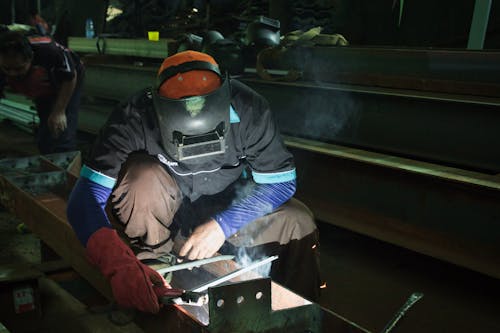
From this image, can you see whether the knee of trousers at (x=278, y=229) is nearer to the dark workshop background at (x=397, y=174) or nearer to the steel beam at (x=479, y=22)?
the dark workshop background at (x=397, y=174)

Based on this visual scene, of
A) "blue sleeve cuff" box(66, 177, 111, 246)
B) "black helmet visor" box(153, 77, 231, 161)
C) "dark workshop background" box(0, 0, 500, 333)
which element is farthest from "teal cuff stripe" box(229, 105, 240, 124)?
"dark workshop background" box(0, 0, 500, 333)

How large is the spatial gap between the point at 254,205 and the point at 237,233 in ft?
0.61

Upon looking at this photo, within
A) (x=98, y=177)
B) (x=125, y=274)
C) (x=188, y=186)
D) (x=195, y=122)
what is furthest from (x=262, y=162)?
(x=125, y=274)

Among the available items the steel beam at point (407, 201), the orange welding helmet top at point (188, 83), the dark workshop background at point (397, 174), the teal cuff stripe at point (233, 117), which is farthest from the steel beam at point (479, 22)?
the orange welding helmet top at point (188, 83)

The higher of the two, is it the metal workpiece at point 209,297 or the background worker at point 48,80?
the background worker at point 48,80

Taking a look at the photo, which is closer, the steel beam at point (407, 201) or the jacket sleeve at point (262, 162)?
the jacket sleeve at point (262, 162)

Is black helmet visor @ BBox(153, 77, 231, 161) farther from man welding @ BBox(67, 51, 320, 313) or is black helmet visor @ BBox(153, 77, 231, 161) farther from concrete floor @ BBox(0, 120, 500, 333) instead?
concrete floor @ BBox(0, 120, 500, 333)

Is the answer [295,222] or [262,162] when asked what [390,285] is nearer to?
[295,222]

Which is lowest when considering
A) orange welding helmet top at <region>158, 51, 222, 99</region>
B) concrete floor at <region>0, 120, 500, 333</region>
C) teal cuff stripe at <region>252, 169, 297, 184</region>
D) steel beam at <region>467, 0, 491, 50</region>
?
concrete floor at <region>0, 120, 500, 333</region>

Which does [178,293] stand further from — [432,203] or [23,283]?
[432,203]

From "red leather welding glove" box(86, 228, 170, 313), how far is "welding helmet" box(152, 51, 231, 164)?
375 mm

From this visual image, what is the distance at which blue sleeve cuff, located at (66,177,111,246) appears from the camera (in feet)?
6.03

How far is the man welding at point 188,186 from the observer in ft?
5.92

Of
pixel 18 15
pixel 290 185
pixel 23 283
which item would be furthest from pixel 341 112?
pixel 18 15
